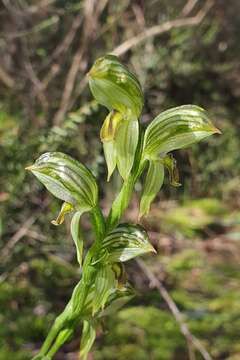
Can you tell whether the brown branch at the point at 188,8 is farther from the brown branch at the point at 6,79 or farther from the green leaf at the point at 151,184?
the green leaf at the point at 151,184

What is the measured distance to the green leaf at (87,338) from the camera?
0.95 m

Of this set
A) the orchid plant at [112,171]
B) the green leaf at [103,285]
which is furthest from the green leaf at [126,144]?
the green leaf at [103,285]

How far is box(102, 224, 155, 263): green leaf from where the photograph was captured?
2.66 ft

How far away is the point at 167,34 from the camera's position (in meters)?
3.20

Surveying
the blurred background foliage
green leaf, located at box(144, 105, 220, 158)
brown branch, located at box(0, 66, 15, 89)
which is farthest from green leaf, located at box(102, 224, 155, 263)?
brown branch, located at box(0, 66, 15, 89)

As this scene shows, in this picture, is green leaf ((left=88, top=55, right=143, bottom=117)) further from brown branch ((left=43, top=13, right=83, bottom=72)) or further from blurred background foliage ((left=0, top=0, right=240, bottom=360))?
brown branch ((left=43, top=13, right=83, bottom=72))

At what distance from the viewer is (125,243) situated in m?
0.81

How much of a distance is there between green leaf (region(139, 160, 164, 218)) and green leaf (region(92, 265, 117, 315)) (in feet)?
0.32

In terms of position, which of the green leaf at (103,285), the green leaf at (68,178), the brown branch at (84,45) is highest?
the brown branch at (84,45)

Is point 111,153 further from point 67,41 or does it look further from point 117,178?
point 67,41

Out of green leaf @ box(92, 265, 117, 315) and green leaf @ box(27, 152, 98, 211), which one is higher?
green leaf @ box(27, 152, 98, 211)

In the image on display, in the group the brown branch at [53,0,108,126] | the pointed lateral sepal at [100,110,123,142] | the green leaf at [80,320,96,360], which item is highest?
the brown branch at [53,0,108,126]

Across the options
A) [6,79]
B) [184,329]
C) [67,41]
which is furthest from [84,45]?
[184,329]

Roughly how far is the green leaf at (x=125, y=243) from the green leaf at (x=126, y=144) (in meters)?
0.07
